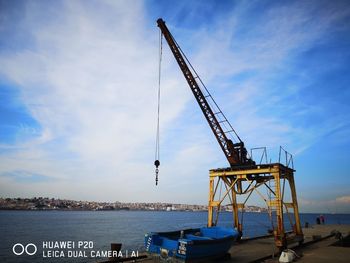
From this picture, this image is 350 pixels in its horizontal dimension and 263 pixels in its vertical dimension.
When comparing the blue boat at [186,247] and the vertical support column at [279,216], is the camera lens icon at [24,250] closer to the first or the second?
the blue boat at [186,247]

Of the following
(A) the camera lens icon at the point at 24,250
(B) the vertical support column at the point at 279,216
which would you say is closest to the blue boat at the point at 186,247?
(B) the vertical support column at the point at 279,216

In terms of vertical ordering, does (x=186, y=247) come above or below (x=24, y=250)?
above

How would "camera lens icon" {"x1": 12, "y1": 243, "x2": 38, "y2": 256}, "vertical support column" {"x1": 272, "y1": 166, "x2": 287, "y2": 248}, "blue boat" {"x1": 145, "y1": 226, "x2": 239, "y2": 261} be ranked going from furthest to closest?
"camera lens icon" {"x1": 12, "y1": 243, "x2": 38, "y2": 256} → "vertical support column" {"x1": 272, "y1": 166, "x2": 287, "y2": 248} → "blue boat" {"x1": 145, "y1": 226, "x2": 239, "y2": 261}

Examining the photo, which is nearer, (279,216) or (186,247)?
(186,247)

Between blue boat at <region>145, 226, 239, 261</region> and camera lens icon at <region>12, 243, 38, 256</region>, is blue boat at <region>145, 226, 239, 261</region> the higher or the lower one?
the higher one

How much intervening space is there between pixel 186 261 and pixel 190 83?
18394 millimetres

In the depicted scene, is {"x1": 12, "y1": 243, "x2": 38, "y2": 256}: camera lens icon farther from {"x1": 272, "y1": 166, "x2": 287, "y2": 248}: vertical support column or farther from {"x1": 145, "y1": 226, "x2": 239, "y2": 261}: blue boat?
{"x1": 272, "y1": 166, "x2": 287, "y2": 248}: vertical support column

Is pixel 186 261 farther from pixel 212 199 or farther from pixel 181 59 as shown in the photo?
pixel 181 59

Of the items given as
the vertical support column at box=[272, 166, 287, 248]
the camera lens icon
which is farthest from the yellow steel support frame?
the camera lens icon

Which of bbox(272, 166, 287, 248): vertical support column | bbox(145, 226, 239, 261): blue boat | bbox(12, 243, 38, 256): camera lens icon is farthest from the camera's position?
bbox(12, 243, 38, 256): camera lens icon

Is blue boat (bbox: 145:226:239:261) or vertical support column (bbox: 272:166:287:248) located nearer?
blue boat (bbox: 145:226:239:261)

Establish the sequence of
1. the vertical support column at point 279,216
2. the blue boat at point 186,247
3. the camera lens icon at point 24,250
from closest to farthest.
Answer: the blue boat at point 186,247 → the vertical support column at point 279,216 → the camera lens icon at point 24,250

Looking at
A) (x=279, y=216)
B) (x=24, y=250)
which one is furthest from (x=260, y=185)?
(x=24, y=250)

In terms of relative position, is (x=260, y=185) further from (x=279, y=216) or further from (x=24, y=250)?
(x=24, y=250)
